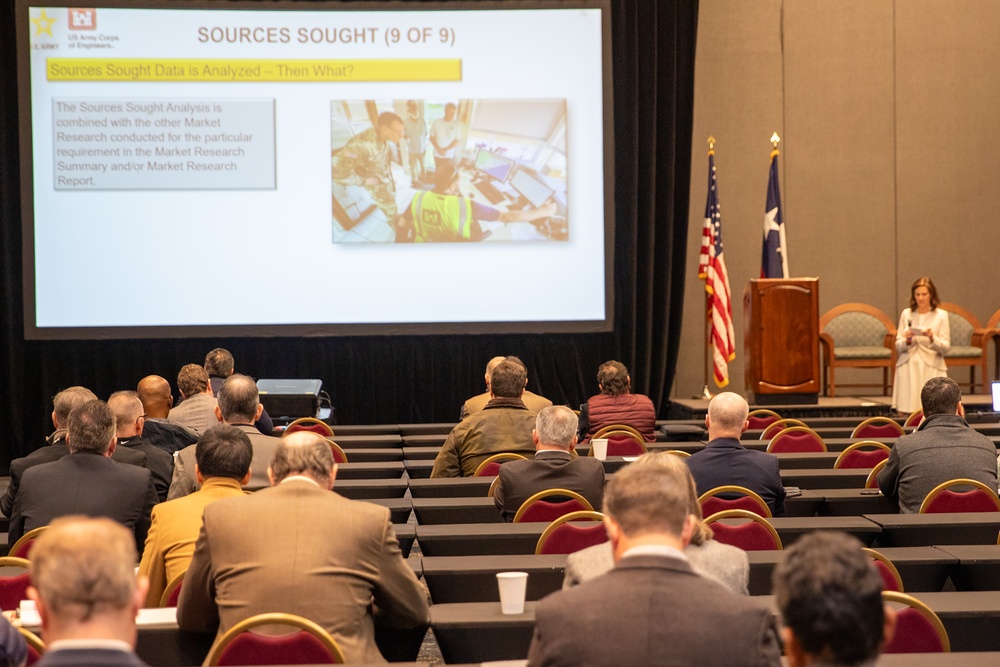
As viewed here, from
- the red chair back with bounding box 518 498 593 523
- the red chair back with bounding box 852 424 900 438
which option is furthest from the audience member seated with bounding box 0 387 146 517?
the red chair back with bounding box 852 424 900 438

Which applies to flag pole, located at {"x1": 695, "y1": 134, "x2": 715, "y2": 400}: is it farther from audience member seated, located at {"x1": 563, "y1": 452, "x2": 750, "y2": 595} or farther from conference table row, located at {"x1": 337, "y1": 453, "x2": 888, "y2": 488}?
Result: audience member seated, located at {"x1": 563, "y1": 452, "x2": 750, "y2": 595}

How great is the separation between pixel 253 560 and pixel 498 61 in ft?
29.7

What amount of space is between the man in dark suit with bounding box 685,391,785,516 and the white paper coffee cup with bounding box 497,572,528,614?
188 centimetres

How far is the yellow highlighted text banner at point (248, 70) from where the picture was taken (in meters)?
10.9

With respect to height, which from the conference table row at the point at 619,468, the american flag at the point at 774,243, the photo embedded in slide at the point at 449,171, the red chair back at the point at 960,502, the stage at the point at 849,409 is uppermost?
the photo embedded in slide at the point at 449,171

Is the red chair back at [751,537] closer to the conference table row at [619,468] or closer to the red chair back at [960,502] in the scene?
the red chair back at [960,502]

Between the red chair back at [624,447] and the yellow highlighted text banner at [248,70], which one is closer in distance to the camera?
the red chair back at [624,447]

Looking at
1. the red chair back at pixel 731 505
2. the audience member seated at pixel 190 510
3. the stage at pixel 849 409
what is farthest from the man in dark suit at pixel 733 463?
the stage at pixel 849 409

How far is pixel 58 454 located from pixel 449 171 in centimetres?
693

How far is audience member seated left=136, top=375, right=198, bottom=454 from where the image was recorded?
5.91 metres

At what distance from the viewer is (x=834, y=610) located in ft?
5.53

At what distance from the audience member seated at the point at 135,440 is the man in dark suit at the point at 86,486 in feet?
2.87

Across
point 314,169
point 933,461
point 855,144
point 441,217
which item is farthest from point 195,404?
point 855,144

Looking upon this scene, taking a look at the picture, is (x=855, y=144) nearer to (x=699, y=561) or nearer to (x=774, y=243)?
(x=774, y=243)
